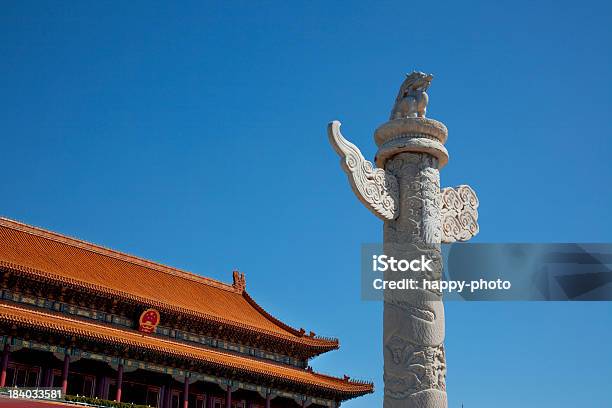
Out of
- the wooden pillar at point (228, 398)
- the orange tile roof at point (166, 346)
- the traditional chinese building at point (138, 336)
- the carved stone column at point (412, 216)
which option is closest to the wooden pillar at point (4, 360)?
the traditional chinese building at point (138, 336)

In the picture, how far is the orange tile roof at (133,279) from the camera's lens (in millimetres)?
25689

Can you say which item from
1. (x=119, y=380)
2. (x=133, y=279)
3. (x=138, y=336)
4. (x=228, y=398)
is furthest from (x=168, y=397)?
(x=133, y=279)

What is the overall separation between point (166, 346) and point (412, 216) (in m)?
21.6

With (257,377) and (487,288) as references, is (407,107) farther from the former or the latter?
(257,377)

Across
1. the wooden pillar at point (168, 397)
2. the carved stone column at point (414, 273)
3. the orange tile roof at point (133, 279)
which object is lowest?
the carved stone column at point (414, 273)

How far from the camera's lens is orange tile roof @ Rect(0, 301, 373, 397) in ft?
73.8

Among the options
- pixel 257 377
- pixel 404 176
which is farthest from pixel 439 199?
pixel 257 377

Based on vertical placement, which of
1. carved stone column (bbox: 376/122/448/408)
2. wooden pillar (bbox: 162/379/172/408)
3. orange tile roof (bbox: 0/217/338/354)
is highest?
orange tile roof (bbox: 0/217/338/354)

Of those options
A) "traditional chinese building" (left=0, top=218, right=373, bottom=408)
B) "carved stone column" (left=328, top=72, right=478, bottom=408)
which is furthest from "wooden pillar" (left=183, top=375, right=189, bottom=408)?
"carved stone column" (left=328, top=72, right=478, bottom=408)

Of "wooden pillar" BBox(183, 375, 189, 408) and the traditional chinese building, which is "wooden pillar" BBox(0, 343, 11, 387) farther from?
"wooden pillar" BBox(183, 375, 189, 408)

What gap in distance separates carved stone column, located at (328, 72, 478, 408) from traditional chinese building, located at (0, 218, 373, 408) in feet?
60.7

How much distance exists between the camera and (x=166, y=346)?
26000 mm

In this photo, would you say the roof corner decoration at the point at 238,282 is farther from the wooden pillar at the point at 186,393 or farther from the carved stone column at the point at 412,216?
the carved stone column at the point at 412,216

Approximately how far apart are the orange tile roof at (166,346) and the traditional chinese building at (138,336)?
0.18 ft
